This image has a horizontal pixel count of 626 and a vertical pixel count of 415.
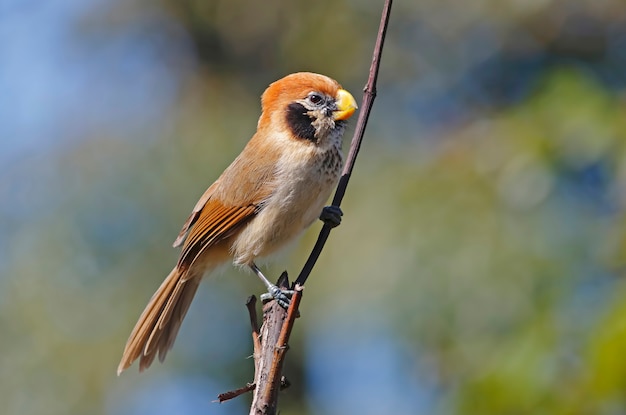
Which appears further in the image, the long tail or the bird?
the long tail

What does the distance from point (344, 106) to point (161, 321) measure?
1385 mm

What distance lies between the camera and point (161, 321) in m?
4.50

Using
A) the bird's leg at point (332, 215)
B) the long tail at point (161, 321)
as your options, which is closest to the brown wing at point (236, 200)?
the long tail at point (161, 321)

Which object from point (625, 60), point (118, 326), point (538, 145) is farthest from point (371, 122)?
point (538, 145)

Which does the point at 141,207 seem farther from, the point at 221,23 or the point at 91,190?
the point at 221,23

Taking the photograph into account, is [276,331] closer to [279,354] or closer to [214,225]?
[279,354]

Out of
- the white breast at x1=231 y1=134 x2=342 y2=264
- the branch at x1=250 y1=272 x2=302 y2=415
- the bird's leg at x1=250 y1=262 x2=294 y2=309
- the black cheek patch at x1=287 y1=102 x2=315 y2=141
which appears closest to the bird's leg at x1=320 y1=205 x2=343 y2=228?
the white breast at x1=231 y1=134 x2=342 y2=264

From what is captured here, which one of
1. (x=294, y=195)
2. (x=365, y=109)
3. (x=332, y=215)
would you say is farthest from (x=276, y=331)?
(x=294, y=195)

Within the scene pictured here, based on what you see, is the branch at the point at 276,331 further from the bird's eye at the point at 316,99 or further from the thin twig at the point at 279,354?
the bird's eye at the point at 316,99

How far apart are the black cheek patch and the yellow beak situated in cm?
13

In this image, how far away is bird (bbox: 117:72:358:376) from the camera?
411 centimetres

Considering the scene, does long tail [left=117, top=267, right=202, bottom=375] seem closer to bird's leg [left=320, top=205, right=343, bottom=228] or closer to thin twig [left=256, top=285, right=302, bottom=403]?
bird's leg [left=320, top=205, right=343, bottom=228]

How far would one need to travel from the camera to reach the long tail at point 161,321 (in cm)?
443

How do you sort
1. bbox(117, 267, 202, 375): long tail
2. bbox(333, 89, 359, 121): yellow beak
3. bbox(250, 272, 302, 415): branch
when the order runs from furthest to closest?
1. bbox(117, 267, 202, 375): long tail
2. bbox(333, 89, 359, 121): yellow beak
3. bbox(250, 272, 302, 415): branch
